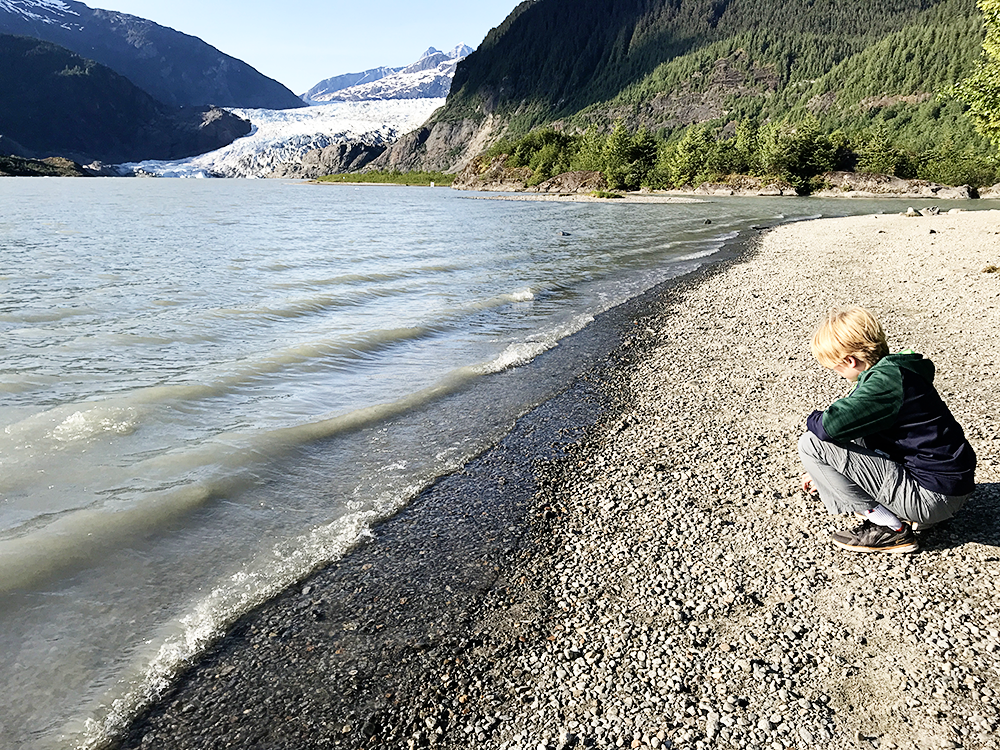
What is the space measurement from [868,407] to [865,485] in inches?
40.2

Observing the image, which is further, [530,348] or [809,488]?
[530,348]

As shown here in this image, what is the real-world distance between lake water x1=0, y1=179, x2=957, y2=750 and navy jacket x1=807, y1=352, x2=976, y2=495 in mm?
5136

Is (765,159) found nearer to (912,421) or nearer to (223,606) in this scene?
(912,421)

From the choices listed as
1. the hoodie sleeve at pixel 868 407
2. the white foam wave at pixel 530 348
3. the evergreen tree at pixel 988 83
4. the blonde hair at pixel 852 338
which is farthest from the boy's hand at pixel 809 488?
the evergreen tree at pixel 988 83

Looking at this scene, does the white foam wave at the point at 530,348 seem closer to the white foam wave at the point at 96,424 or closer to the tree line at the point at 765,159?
the white foam wave at the point at 96,424

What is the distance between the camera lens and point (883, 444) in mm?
5707

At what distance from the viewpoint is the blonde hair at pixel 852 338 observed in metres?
5.61

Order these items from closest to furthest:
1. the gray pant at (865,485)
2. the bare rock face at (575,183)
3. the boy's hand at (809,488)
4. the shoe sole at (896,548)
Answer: the gray pant at (865,485)
the shoe sole at (896,548)
the boy's hand at (809,488)
the bare rock face at (575,183)

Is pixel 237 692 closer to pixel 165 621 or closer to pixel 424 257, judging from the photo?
pixel 165 621

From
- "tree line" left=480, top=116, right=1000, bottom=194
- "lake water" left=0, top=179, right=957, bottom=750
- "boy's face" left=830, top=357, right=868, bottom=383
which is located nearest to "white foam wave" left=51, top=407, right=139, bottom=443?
"lake water" left=0, top=179, right=957, bottom=750

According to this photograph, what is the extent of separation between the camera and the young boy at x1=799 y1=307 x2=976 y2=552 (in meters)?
5.31

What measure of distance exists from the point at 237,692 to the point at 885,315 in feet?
54.6

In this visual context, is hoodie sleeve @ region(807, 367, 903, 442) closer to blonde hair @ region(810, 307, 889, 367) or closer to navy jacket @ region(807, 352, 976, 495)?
navy jacket @ region(807, 352, 976, 495)

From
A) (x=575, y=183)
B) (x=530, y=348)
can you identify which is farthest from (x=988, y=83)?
(x=575, y=183)
